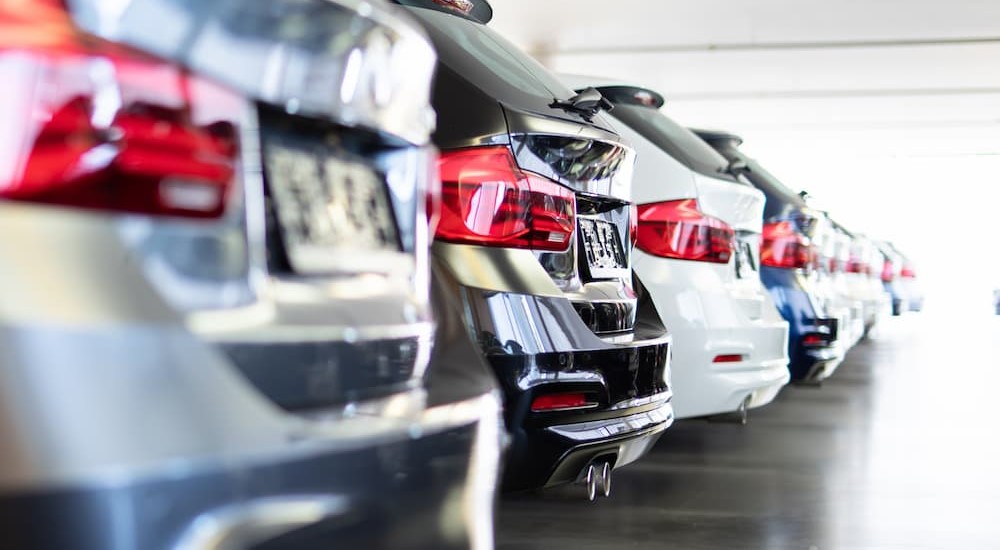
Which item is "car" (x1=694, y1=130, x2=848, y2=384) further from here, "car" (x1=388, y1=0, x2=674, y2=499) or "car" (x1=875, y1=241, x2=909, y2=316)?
"car" (x1=875, y1=241, x2=909, y2=316)

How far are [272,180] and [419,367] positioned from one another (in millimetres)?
397

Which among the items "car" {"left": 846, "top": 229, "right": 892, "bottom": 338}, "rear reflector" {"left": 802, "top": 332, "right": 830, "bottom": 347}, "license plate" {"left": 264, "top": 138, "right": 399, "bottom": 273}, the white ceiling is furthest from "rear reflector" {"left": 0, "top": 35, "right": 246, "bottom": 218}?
the white ceiling

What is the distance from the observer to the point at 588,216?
121 inches

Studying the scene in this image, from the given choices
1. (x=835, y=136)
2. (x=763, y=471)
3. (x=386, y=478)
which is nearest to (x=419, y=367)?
(x=386, y=478)

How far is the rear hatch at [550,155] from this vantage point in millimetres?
2725

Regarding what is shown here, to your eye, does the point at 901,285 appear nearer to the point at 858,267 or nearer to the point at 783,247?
the point at 858,267

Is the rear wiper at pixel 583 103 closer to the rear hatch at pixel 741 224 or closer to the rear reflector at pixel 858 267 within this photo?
the rear hatch at pixel 741 224

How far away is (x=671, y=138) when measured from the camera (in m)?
4.67

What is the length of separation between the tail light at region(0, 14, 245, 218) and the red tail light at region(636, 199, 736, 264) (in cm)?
297


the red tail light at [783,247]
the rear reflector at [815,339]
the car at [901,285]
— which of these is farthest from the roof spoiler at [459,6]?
the car at [901,285]

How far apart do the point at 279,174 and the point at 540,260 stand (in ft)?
4.42

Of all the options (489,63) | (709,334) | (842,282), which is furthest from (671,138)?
(842,282)

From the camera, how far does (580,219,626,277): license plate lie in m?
3.03

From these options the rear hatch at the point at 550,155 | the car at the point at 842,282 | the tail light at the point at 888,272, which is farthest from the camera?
the tail light at the point at 888,272
